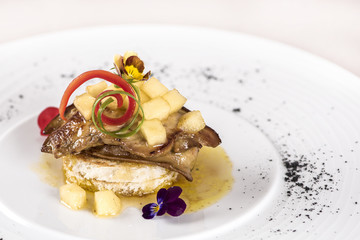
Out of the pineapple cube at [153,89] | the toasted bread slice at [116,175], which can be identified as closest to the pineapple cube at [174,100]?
the pineapple cube at [153,89]

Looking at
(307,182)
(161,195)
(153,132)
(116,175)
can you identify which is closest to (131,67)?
(153,132)

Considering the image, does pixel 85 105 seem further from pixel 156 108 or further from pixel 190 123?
pixel 190 123

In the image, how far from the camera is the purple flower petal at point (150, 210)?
13.2 feet

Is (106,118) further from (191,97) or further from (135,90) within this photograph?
(191,97)

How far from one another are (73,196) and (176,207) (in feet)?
2.66

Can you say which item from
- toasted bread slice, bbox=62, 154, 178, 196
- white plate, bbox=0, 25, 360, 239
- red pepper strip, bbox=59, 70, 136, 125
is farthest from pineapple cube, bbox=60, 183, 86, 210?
red pepper strip, bbox=59, 70, 136, 125

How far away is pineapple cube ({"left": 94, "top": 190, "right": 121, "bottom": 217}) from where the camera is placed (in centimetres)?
406

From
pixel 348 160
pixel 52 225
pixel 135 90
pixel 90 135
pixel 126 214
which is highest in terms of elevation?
pixel 348 160

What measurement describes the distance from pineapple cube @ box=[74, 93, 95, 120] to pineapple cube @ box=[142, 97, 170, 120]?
1.42 feet

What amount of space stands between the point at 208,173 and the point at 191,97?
122 centimetres

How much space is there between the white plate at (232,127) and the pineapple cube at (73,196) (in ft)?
0.22

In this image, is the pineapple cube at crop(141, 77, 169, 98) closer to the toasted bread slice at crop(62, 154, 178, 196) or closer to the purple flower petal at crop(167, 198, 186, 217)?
the toasted bread slice at crop(62, 154, 178, 196)

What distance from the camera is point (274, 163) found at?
4602 millimetres

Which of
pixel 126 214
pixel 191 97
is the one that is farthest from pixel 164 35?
pixel 126 214
